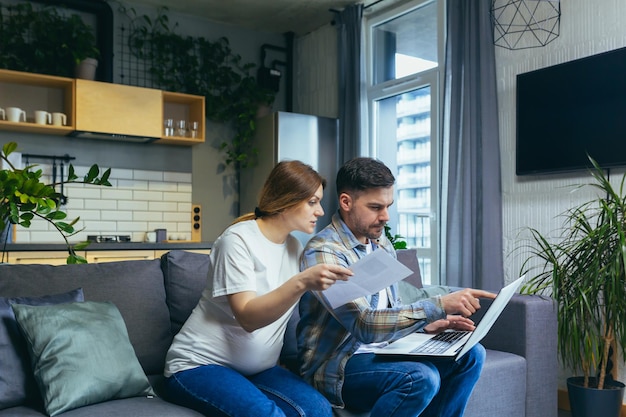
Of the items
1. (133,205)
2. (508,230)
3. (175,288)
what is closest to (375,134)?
(508,230)

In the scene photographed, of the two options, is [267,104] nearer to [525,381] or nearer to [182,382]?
[525,381]

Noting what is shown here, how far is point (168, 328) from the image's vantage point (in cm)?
231

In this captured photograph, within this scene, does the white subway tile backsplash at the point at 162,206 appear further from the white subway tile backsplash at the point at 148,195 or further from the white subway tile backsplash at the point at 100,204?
the white subway tile backsplash at the point at 100,204

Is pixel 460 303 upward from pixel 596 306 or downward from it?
upward

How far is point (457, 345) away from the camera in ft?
6.60

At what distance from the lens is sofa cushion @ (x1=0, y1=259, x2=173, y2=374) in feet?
7.05

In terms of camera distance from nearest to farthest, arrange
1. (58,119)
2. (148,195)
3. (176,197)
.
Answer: (58,119), (148,195), (176,197)

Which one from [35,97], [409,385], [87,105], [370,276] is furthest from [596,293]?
[35,97]

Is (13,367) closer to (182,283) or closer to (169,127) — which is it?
(182,283)

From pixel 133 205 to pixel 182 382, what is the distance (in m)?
3.74

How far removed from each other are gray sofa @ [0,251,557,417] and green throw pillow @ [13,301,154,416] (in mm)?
42

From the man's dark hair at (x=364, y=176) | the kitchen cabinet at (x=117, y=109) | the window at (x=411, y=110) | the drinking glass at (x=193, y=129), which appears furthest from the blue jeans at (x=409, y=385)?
the drinking glass at (x=193, y=129)

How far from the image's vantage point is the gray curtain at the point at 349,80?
5.26m

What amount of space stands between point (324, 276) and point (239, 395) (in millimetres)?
430
